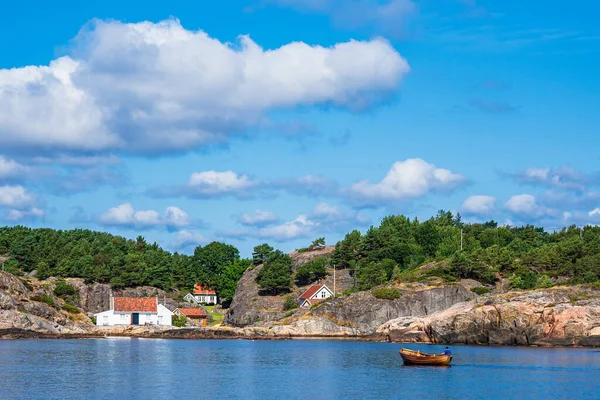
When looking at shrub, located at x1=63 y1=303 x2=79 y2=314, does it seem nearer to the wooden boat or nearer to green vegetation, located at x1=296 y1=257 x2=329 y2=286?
green vegetation, located at x1=296 y1=257 x2=329 y2=286

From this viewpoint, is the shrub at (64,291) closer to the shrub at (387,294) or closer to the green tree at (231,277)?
the green tree at (231,277)

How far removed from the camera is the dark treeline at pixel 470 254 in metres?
137

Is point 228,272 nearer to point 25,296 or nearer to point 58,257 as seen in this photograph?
point 58,257

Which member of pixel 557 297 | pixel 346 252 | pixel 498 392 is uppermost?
pixel 346 252

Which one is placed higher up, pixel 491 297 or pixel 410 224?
pixel 410 224

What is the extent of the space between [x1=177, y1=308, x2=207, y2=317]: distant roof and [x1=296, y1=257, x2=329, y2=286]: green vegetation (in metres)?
23.6

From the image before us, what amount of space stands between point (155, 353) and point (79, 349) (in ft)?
48.4

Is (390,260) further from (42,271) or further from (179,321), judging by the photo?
(42,271)

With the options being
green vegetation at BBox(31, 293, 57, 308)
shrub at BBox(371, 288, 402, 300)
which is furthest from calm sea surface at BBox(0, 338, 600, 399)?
green vegetation at BBox(31, 293, 57, 308)

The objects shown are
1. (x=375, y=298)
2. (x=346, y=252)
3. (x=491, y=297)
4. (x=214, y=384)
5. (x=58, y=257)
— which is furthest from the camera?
(x=58, y=257)

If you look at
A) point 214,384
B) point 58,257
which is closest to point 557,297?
point 214,384

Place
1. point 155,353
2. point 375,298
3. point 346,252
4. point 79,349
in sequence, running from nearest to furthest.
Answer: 1. point 155,353
2. point 79,349
3. point 375,298
4. point 346,252

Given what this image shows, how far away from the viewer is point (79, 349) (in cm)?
10800

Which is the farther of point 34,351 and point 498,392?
point 34,351
